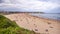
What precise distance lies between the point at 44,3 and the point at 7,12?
45cm

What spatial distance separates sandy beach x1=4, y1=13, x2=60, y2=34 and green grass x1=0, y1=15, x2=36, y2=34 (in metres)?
0.04

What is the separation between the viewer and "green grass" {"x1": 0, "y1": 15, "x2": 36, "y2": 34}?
189 cm

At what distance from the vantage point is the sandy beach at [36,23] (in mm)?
1962

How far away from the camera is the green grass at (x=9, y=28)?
1.89 meters

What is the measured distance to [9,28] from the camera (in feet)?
6.28

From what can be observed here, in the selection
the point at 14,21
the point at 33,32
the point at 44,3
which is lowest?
the point at 33,32

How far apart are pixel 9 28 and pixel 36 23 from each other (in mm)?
320

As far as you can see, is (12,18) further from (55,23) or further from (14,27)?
(55,23)

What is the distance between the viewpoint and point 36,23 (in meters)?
1.98

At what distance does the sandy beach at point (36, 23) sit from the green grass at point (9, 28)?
0.04 m

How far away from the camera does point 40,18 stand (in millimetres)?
1972

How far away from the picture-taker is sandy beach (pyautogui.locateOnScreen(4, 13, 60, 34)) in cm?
196

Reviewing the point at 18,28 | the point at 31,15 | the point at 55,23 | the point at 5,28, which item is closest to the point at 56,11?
the point at 55,23

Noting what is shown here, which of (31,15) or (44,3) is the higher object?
(44,3)
